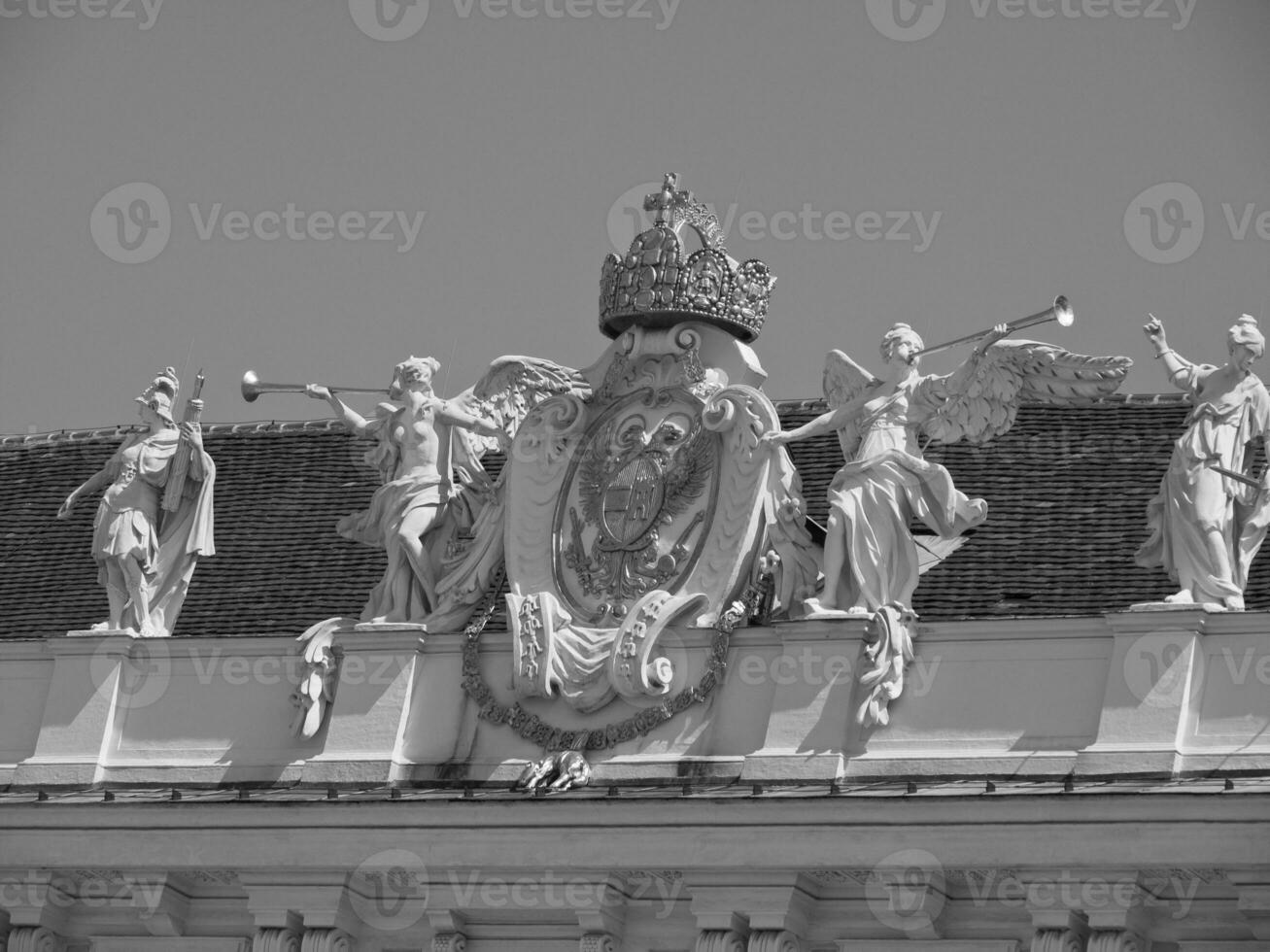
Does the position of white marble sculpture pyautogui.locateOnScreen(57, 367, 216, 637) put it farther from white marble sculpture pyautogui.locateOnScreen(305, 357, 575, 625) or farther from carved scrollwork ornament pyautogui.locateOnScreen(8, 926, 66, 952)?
carved scrollwork ornament pyautogui.locateOnScreen(8, 926, 66, 952)

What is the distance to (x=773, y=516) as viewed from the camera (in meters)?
24.7

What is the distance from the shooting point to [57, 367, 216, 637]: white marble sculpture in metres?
26.7

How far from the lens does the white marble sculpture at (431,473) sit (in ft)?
84.5

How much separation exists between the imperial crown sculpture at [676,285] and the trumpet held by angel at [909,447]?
139 cm

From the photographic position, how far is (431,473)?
25.9 meters

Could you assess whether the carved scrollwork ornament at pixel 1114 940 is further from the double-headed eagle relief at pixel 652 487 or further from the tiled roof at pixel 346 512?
the tiled roof at pixel 346 512

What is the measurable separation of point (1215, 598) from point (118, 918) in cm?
850

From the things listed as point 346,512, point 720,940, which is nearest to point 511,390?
point 720,940

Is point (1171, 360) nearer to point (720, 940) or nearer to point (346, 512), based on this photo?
point (720, 940)

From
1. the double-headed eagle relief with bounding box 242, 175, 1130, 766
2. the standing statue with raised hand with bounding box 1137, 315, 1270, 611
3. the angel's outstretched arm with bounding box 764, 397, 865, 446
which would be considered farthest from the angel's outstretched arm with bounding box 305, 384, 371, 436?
the standing statue with raised hand with bounding box 1137, 315, 1270, 611

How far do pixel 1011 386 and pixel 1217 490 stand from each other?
1.67 metres

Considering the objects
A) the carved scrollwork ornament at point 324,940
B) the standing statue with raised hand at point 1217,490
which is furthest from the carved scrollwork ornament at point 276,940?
the standing statue with raised hand at point 1217,490

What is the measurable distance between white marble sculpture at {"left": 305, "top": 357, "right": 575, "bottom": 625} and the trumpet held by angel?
2.63 m

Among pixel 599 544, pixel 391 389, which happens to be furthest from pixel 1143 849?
pixel 391 389
